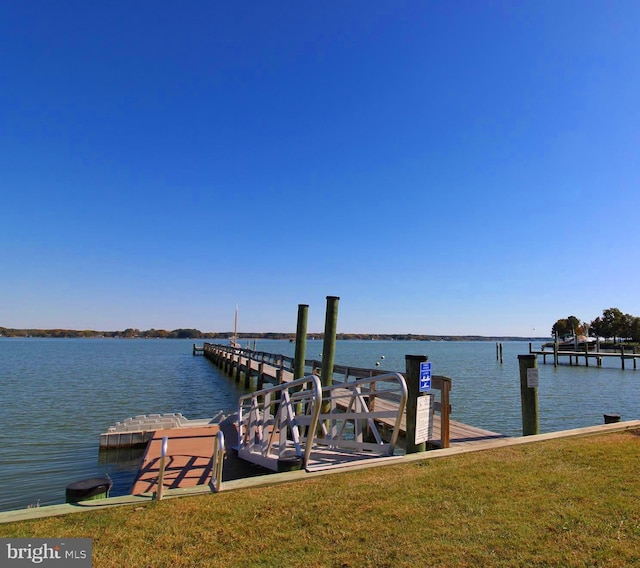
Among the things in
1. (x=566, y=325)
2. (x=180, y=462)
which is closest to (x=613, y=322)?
(x=566, y=325)

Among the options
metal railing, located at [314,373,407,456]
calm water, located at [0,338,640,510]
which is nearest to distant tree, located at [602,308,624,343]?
calm water, located at [0,338,640,510]

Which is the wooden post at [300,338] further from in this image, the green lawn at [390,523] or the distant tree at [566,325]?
the distant tree at [566,325]

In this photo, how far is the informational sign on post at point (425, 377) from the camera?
270 inches

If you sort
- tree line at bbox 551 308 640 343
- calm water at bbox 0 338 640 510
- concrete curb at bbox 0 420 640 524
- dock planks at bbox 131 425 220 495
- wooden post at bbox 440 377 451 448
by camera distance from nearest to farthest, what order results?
concrete curb at bbox 0 420 640 524 → dock planks at bbox 131 425 220 495 → wooden post at bbox 440 377 451 448 → calm water at bbox 0 338 640 510 → tree line at bbox 551 308 640 343

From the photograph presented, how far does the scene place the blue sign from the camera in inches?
270

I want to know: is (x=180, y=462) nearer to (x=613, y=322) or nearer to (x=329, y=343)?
(x=329, y=343)

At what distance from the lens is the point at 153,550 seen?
3.42 m

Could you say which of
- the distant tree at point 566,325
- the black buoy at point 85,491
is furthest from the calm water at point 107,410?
the distant tree at point 566,325

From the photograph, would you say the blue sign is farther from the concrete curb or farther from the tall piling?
the tall piling

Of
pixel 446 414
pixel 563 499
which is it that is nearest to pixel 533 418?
pixel 446 414

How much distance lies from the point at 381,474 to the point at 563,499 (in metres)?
2.06
